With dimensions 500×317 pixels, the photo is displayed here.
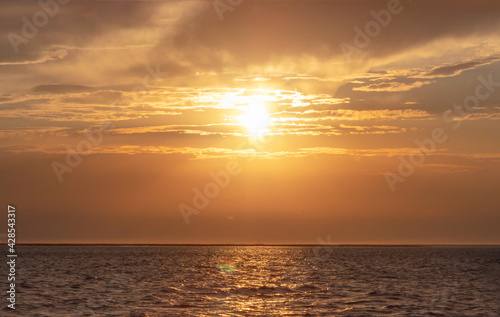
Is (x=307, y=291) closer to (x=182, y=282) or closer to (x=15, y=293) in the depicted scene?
(x=182, y=282)

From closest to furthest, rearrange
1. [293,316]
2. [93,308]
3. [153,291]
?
[293,316], [93,308], [153,291]

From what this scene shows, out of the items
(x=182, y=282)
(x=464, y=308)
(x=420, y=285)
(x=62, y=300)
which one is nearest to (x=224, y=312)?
(x=62, y=300)

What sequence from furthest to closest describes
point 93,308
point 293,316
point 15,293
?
point 15,293, point 93,308, point 293,316

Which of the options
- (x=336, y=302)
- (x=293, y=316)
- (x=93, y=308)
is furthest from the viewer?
(x=336, y=302)

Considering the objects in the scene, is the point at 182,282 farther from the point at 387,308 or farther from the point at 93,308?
the point at 387,308

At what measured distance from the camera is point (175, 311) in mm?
47812

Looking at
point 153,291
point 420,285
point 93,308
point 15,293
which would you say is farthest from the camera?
point 420,285

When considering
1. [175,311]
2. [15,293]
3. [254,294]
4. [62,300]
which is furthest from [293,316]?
[15,293]

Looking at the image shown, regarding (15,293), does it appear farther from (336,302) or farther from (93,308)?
(336,302)

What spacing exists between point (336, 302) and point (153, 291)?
2061cm

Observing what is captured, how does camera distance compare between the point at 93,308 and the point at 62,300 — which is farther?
the point at 62,300

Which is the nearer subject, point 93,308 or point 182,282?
point 93,308

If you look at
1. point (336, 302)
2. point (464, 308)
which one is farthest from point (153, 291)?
point (464, 308)

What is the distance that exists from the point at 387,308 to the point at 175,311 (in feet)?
57.8
